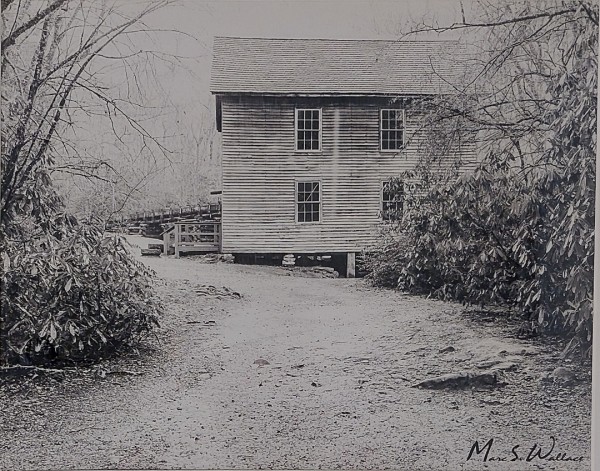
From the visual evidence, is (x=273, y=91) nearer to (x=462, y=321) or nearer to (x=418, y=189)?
(x=418, y=189)

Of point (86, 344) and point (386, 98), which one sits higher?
point (386, 98)

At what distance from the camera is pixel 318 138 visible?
2.02 meters

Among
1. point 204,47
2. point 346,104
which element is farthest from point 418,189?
point 204,47

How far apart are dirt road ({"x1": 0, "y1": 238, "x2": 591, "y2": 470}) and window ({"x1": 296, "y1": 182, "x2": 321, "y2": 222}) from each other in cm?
23

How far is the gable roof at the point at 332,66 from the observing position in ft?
6.33

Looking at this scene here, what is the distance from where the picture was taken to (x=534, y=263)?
6.31ft

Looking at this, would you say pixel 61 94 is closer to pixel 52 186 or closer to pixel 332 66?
pixel 52 186

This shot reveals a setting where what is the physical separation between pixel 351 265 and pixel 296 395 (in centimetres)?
45

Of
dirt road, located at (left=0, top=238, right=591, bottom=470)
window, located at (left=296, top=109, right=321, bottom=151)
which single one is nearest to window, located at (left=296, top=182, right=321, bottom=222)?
window, located at (left=296, top=109, right=321, bottom=151)

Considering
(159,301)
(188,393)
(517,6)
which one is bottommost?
(188,393)

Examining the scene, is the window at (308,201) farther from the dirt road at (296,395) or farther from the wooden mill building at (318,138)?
the dirt road at (296,395)

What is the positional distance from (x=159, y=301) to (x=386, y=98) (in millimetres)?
997

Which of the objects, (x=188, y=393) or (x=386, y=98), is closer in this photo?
(x=188, y=393)
